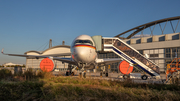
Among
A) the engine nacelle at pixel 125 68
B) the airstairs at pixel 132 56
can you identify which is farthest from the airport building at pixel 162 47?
the engine nacelle at pixel 125 68

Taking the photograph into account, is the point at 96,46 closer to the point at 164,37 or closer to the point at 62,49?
the point at 164,37

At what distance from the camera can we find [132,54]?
668 inches

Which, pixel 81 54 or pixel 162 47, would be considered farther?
pixel 162 47

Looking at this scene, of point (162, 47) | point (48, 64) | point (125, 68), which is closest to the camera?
point (125, 68)

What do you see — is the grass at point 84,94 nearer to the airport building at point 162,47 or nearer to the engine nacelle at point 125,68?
the engine nacelle at point 125,68

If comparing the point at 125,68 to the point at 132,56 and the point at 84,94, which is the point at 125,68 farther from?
the point at 84,94

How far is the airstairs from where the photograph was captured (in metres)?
16.0

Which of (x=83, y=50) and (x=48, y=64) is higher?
(x=83, y=50)

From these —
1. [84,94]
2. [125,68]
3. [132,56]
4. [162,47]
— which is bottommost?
[84,94]

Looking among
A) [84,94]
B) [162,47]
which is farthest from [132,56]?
[162,47]

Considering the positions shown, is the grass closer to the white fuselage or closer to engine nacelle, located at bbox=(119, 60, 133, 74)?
the white fuselage

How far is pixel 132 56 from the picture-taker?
16844 millimetres

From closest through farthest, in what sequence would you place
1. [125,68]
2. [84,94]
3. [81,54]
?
1. [84,94]
2. [81,54]
3. [125,68]

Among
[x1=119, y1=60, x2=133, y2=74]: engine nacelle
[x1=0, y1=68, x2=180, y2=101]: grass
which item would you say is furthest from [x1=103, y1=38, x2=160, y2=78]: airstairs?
[x1=0, y1=68, x2=180, y2=101]: grass
